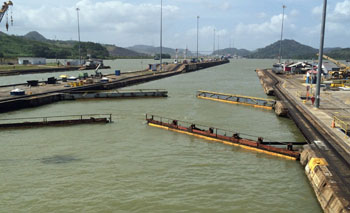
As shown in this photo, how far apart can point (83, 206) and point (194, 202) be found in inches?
270

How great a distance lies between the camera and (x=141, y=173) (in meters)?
23.1

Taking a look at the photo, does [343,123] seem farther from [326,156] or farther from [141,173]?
[141,173]

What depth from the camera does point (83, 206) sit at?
18.4 metres

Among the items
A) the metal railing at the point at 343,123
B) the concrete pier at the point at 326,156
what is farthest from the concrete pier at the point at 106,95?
the metal railing at the point at 343,123

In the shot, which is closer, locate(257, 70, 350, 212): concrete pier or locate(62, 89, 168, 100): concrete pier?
locate(257, 70, 350, 212): concrete pier

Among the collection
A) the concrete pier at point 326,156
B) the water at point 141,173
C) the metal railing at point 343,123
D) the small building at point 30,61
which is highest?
the small building at point 30,61

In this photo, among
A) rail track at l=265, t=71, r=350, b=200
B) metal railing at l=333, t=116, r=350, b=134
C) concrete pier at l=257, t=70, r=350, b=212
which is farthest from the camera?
metal railing at l=333, t=116, r=350, b=134

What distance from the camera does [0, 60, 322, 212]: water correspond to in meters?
18.8

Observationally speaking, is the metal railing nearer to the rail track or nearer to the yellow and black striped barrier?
the rail track

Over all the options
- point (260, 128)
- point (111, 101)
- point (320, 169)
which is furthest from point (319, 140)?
point (111, 101)

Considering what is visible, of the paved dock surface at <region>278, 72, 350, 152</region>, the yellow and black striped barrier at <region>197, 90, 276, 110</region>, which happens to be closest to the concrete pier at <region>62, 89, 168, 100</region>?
the yellow and black striped barrier at <region>197, 90, 276, 110</region>

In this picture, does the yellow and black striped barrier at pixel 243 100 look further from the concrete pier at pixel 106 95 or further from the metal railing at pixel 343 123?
the metal railing at pixel 343 123

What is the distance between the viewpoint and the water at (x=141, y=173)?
18.8 metres

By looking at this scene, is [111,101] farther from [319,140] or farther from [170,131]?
[319,140]
